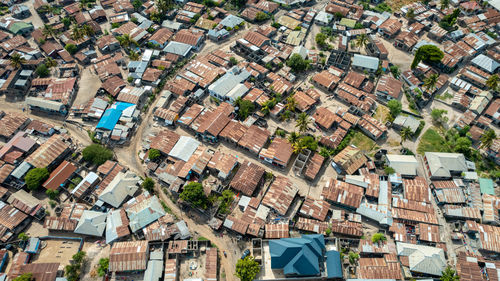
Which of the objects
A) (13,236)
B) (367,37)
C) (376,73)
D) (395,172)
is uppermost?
(367,37)

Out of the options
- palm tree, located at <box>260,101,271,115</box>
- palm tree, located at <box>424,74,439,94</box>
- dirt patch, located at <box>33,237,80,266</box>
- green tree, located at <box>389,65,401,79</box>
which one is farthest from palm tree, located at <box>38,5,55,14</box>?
palm tree, located at <box>424,74,439,94</box>

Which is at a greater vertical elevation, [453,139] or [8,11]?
[8,11]

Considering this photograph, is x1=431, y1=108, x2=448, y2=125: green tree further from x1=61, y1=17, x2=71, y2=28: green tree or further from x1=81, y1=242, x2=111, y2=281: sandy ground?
x1=61, y1=17, x2=71, y2=28: green tree

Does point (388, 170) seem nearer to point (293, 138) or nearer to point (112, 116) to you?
point (293, 138)

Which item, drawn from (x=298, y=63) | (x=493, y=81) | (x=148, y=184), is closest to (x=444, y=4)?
(x=493, y=81)

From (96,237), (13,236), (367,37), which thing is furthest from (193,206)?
(367,37)

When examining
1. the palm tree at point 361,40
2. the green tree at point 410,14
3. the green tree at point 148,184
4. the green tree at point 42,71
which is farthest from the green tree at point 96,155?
the green tree at point 410,14

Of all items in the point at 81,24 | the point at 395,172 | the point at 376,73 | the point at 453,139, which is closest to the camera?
the point at 395,172

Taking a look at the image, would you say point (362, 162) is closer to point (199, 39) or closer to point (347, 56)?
point (347, 56)
